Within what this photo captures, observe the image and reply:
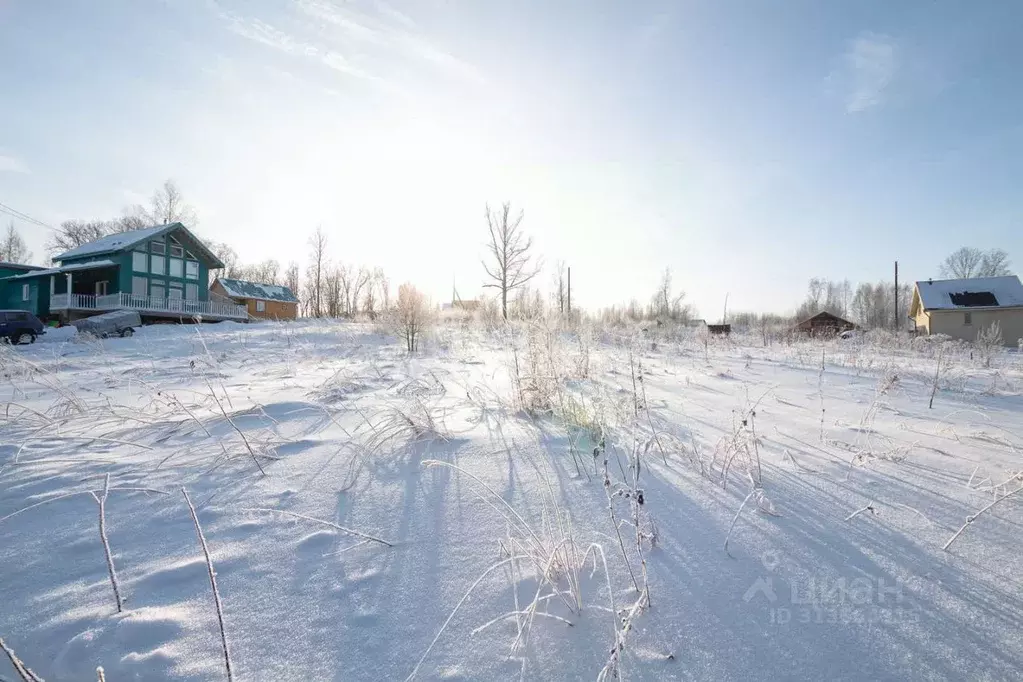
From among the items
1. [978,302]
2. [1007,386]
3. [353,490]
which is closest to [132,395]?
[353,490]

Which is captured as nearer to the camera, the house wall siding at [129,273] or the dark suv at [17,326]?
the dark suv at [17,326]

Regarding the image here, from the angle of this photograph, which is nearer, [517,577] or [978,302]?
[517,577]

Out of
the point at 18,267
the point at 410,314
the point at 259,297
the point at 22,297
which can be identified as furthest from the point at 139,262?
the point at 410,314

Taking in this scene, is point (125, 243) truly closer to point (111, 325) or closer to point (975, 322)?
point (111, 325)

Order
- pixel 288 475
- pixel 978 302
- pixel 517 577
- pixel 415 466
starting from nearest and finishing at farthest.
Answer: pixel 517 577 → pixel 288 475 → pixel 415 466 → pixel 978 302

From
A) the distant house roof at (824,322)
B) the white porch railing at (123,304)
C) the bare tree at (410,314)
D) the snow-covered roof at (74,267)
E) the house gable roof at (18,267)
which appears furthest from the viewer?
the distant house roof at (824,322)

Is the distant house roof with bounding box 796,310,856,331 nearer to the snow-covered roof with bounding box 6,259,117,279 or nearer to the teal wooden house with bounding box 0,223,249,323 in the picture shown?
the teal wooden house with bounding box 0,223,249,323

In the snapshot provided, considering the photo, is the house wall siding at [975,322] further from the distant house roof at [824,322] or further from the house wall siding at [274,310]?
the house wall siding at [274,310]

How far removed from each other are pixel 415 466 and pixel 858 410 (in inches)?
164

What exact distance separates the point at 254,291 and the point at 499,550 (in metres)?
42.9

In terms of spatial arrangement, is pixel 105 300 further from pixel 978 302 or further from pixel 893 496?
pixel 978 302

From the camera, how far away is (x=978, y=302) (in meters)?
27.7

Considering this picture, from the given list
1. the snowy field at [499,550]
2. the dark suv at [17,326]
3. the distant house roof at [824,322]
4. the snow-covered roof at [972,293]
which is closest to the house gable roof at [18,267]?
the dark suv at [17,326]

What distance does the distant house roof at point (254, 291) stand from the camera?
36.1 meters
